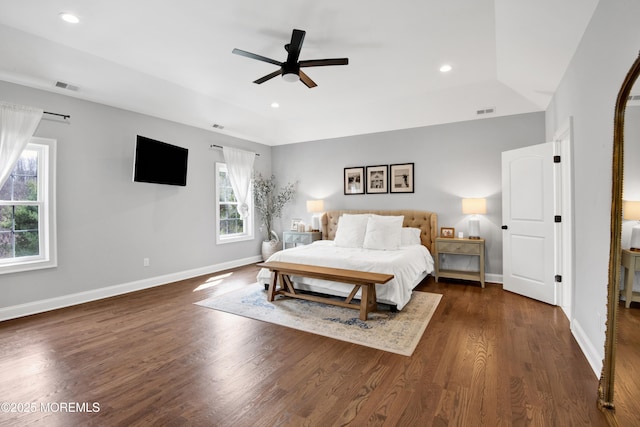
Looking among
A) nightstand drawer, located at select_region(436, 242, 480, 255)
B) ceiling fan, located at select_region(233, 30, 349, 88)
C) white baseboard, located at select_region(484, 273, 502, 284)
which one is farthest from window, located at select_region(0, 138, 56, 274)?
white baseboard, located at select_region(484, 273, 502, 284)

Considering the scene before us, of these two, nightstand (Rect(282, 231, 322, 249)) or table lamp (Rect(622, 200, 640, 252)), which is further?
nightstand (Rect(282, 231, 322, 249))

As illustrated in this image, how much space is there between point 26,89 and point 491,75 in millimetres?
5561

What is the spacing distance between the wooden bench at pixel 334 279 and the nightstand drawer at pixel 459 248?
185 centimetres

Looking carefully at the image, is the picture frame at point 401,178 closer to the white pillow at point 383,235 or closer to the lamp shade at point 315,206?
the white pillow at point 383,235

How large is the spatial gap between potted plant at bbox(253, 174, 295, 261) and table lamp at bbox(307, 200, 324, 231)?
76cm

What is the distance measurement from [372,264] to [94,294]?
145 inches

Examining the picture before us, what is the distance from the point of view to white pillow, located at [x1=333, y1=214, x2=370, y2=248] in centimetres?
482

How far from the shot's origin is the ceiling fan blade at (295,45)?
253cm

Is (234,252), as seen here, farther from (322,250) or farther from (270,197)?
(322,250)

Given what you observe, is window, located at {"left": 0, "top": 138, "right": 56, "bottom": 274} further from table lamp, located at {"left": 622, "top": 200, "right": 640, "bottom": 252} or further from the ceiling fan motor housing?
table lamp, located at {"left": 622, "top": 200, "right": 640, "bottom": 252}

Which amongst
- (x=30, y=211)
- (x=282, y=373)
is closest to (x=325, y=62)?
(x=282, y=373)

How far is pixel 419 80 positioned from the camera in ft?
13.3

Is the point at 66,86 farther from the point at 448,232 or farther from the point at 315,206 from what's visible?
the point at 448,232

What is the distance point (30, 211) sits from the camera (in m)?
3.62
